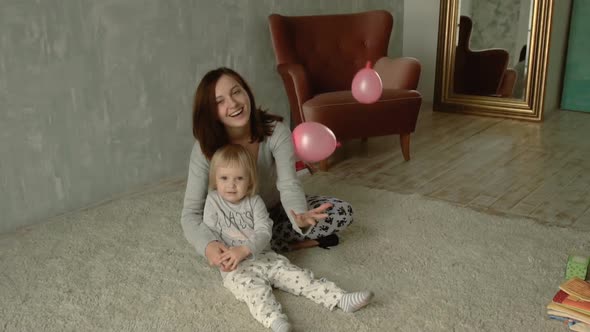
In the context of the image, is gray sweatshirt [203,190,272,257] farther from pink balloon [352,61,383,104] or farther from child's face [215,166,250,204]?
pink balloon [352,61,383,104]

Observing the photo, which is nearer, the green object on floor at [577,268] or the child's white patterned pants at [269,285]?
the child's white patterned pants at [269,285]

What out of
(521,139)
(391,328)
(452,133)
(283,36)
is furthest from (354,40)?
(391,328)

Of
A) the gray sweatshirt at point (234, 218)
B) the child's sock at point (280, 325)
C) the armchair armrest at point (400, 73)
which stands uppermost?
the armchair armrest at point (400, 73)

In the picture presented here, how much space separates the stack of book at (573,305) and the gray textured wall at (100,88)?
2.01 metres

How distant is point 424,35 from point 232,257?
11.8 ft

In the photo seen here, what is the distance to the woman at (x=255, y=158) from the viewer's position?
179cm

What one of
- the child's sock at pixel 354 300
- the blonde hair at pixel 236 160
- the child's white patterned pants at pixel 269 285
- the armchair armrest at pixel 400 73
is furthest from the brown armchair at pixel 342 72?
the child's sock at pixel 354 300

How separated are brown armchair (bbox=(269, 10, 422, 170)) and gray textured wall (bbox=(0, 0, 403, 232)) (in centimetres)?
25

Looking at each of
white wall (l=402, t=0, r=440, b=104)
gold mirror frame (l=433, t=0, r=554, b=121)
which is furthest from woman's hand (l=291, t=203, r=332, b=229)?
white wall (l=402, t=0, r=440, b=104)

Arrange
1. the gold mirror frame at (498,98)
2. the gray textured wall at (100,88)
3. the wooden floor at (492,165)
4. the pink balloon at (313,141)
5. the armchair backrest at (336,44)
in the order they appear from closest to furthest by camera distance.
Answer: the pink balloon at (313,141), the gray textured wall at (100,88), the wooden floor at (492,165), the armchair backrest at (336,44), the gold mirror frame at (498,98)

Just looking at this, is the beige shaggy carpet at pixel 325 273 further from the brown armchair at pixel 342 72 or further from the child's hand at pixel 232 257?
the brown armchair at pixel 342 72

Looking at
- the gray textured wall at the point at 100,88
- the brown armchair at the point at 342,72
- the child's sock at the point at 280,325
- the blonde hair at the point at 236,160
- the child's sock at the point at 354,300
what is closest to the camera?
the child's sock at the point at 280,325

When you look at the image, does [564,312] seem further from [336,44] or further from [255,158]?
[336,44]

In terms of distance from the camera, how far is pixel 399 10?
4.57 m
